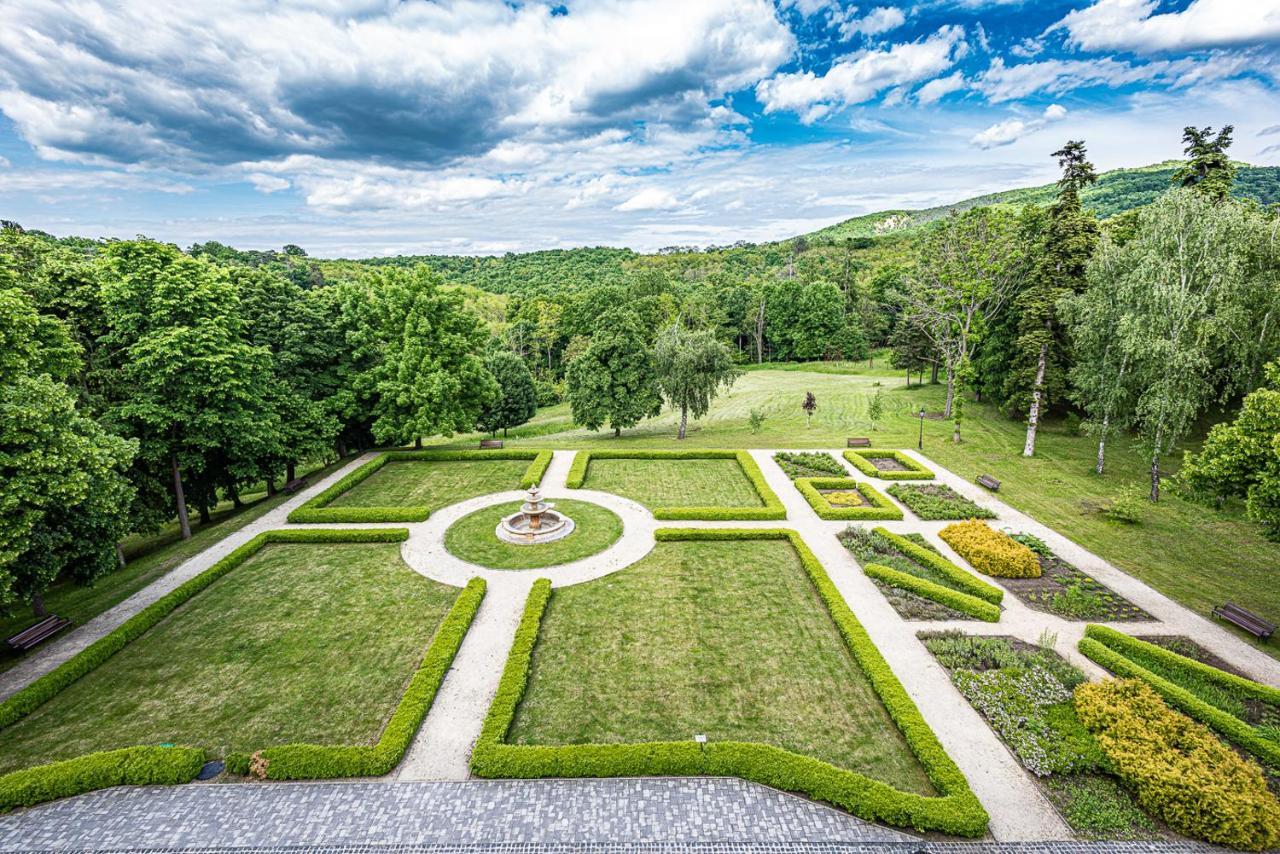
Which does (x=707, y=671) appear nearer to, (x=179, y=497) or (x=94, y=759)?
(x=94, y=759)

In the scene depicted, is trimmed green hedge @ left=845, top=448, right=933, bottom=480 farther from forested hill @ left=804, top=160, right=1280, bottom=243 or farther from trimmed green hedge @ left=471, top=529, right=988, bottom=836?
forested hill @ left=804, top=160, right=1280, bottom=243

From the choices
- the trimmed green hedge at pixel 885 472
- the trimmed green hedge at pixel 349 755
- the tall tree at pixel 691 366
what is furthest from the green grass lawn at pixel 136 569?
the trimmed green hedge at pixel 885 472

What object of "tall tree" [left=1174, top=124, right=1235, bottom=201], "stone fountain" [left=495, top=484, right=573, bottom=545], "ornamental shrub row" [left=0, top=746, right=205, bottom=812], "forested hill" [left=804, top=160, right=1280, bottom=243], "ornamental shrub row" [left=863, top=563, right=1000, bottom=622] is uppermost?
"forested hill" [left=804, top=160, right=1280, bottom=243]

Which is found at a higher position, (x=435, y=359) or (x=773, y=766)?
(x=435, y=359)

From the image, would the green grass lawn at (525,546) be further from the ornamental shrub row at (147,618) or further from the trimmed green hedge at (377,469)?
the ornamental shrub row at (147,618)

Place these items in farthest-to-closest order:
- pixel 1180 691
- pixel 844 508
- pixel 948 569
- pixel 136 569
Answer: pixel 844 508 < pixel 136 569 < pixel 948 569 < pixel 1180 691

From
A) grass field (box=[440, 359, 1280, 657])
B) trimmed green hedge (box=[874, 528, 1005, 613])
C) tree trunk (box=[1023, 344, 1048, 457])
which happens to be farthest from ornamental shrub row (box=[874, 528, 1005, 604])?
tree trunk (box=[1023, 344, 1048, 457])

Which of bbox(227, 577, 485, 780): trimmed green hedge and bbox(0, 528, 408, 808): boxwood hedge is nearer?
bbox(0, 528, 408, 808): boxwood hedge

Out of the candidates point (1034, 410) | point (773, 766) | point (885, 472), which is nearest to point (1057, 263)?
point (1034, 410)
